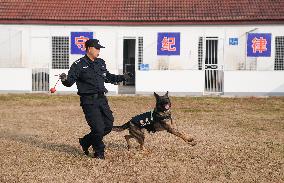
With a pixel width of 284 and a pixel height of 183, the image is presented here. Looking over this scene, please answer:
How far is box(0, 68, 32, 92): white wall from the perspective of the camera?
2088 centimetres

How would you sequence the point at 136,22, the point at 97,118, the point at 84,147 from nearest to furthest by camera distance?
the point at 97,118, the point at 84,147, the point at 136,22

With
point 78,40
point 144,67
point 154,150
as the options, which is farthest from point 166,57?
point 154,150

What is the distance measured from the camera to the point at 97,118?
7.50m

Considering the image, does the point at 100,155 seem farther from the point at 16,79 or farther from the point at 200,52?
the point at 16,79

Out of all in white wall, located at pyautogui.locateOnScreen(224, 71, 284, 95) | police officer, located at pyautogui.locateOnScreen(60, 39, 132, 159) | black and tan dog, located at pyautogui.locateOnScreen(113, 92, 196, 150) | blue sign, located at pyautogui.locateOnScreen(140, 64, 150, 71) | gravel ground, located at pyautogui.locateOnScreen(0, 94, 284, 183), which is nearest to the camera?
gravel ground, located at pyautogui.locateOnScreen(0, 94, 284, 183)

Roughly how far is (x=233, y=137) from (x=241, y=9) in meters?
12.1

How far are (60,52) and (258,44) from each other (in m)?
9.33

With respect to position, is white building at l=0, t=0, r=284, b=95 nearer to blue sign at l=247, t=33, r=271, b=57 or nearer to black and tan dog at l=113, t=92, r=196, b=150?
blue sign at l=247, t=33, r=271, b=57

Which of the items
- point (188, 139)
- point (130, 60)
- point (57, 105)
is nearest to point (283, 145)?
point (188, 139)

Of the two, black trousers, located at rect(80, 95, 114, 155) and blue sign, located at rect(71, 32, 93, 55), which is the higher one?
blue sign, located at rect(71, 32, 93, 55)

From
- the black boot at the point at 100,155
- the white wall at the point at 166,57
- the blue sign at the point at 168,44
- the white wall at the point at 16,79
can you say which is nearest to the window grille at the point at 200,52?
the white wall at the point at 166,57

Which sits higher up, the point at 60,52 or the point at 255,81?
the point at 60,52

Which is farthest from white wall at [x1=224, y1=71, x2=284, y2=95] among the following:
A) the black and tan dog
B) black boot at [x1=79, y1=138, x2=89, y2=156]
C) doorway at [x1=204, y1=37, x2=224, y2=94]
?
black boot at [x1=79, y1=138, x2=89, y2=156]

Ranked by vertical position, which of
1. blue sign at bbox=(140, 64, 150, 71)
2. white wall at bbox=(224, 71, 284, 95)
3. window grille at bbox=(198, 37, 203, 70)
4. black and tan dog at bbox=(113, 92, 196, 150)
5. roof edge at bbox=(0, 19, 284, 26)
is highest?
roof edge at bbox=(0, 19, 284, 26)
